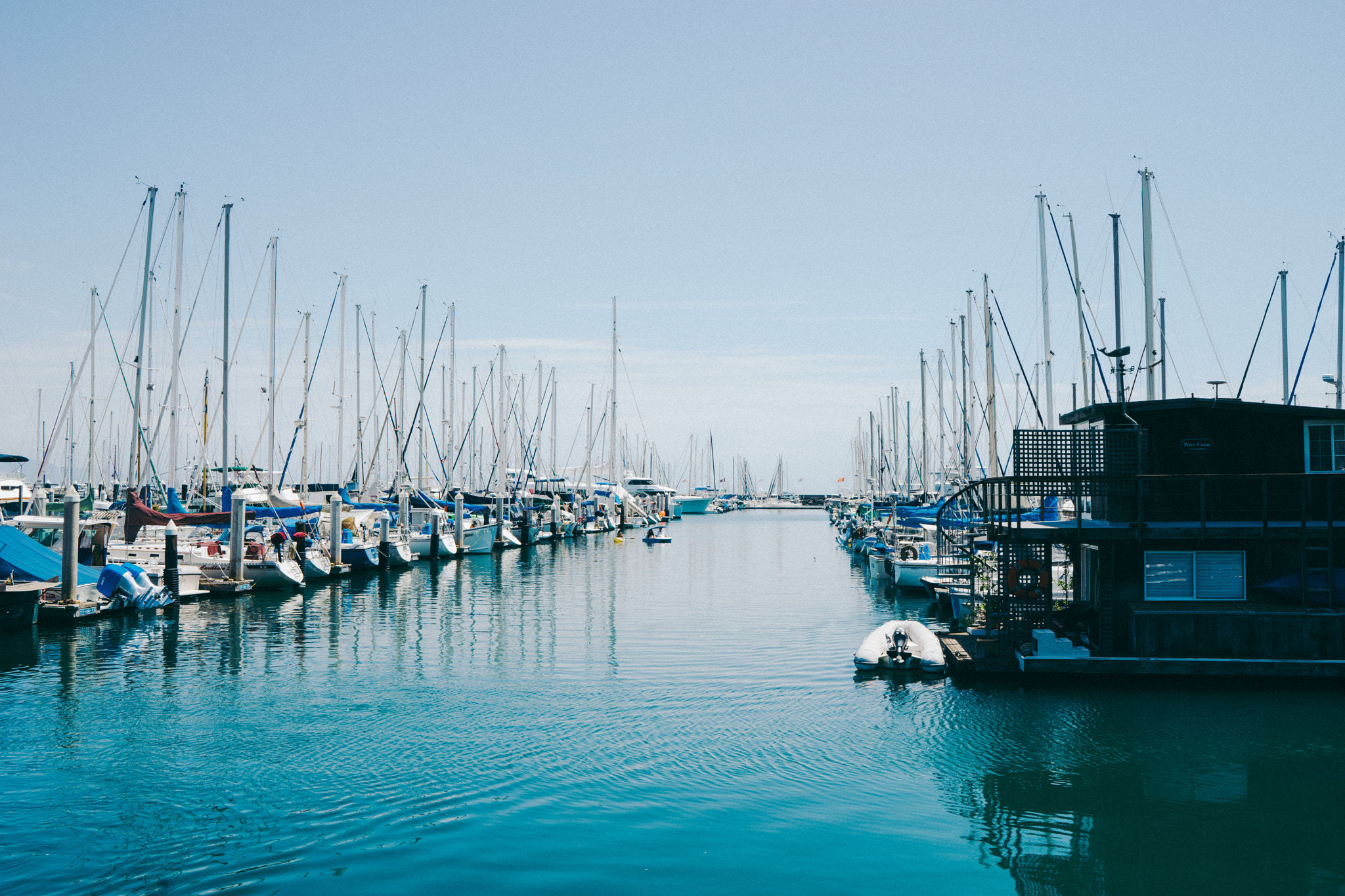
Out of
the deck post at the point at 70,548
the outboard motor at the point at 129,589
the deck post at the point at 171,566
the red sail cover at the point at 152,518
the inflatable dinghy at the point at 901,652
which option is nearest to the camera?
the inflatable dinghy at the point at 901,652

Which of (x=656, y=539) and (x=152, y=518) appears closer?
(x=152, y=518)

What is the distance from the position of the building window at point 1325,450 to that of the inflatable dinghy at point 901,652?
1034 centimetres

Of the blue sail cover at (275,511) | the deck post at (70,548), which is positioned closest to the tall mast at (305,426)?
the blue sail cover at (275,511)

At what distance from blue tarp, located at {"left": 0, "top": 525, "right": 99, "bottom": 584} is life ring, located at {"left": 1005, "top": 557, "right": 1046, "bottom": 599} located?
32058mm

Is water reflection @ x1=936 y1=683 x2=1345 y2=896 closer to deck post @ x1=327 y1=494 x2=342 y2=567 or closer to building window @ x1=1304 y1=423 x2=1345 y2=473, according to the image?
building window @ x1=1304 y1=423 x2=1345 y2=473

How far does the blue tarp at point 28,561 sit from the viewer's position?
34375 mm

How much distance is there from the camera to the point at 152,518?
45.7 metres

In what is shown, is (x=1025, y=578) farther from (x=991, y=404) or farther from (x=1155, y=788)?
(x=991, y=404)

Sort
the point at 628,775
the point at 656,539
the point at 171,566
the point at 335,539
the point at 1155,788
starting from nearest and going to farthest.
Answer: the point at 1155,788
the point at 628,775
the point at 171,566
the point at 335,539
the point at 656,539

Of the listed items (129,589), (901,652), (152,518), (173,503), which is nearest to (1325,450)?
(901,652)

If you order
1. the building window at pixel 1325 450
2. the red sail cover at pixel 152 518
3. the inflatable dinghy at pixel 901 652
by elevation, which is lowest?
the inflatable dinghy at pixel 901 652

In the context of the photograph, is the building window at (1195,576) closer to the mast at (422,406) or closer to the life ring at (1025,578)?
the life ring at (1025,578)

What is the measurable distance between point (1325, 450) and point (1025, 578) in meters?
7.88

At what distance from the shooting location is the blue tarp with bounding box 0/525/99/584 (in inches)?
1353
